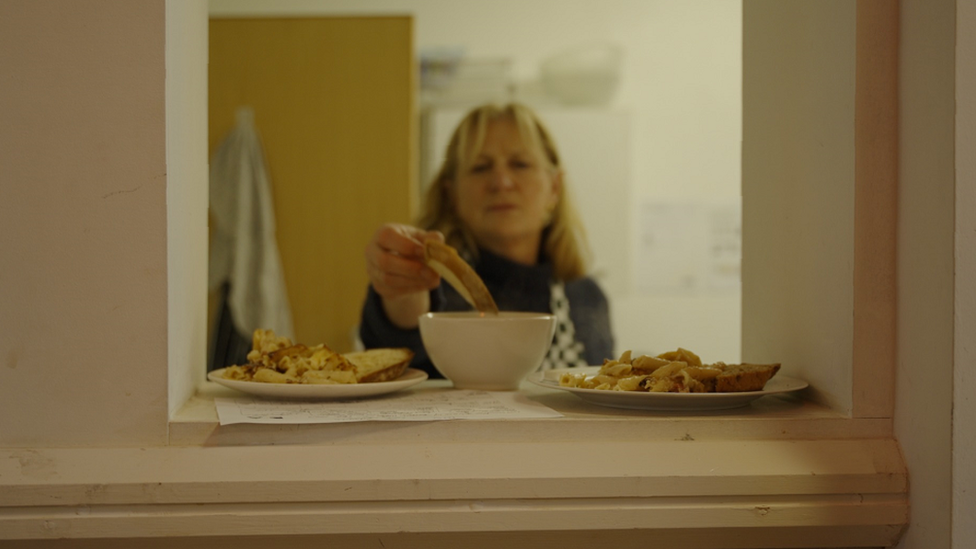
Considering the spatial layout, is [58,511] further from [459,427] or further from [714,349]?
[714,349]

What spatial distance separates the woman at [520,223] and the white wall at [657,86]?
41.2 inches

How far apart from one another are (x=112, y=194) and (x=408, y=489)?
0.97ft

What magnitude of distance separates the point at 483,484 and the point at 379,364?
0.19 m

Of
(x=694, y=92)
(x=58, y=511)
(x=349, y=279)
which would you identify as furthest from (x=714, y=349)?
(x=58, y=511)

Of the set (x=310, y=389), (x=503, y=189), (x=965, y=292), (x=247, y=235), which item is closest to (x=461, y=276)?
(x=310, y=389)

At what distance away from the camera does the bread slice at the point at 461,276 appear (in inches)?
28.7

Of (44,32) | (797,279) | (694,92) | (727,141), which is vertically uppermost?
(694,92)

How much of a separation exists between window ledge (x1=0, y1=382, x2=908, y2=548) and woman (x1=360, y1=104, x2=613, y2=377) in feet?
3.37

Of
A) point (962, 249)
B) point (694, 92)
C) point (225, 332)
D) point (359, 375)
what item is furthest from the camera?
point (694, 92)

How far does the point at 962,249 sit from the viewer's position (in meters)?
0.48

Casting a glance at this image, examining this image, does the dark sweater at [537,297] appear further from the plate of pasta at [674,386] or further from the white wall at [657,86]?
the white wall at [657,86]

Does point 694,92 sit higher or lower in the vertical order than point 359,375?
higher

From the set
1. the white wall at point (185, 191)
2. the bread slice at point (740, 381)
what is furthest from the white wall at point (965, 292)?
the white wall at point (185, 191)

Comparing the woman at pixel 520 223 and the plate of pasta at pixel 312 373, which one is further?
the woman at pixel 520 223
